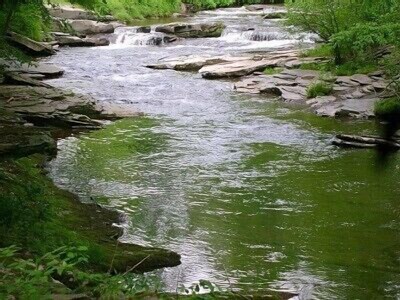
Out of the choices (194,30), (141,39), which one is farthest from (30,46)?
(194,30)

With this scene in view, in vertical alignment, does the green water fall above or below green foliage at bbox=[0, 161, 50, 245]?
below

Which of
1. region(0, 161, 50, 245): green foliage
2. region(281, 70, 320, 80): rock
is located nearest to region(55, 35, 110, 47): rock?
region(281, 70, 320, 80): rock

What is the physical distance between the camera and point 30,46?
25031 mm

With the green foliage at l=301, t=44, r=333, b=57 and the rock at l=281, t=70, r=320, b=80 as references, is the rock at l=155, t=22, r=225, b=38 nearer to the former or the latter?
the green foliage at l=301, t=44, r=333, b=57

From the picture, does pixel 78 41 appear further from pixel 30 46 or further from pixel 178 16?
pixel 178 16

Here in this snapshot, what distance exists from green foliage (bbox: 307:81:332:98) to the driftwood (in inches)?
195

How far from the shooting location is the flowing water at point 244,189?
318 inches

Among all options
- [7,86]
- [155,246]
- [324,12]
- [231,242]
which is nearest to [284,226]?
[231,242]

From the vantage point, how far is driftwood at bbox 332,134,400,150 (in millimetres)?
14242

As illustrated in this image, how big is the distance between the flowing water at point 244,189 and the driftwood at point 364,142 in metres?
0.40

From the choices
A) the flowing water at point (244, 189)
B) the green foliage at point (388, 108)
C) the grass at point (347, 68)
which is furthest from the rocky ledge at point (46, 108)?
the grass at point (347, 68)

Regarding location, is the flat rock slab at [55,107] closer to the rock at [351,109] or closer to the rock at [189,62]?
the rock at [351,109]

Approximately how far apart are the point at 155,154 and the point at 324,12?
11379mm

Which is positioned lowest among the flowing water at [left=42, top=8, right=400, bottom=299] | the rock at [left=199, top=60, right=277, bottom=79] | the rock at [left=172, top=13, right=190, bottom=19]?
the flowing water at [left=42, top=8, right=400, bottom=299]
